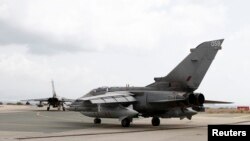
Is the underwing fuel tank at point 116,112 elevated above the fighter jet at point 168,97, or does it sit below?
below

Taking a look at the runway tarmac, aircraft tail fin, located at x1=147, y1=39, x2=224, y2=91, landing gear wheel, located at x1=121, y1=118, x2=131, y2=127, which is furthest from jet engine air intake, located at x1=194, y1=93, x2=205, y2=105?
landing gear wheel, located at x1=121, y1=118, x2=131, y2=127

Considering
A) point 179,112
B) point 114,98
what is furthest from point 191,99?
point 114,98

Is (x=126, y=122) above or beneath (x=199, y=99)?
beneath

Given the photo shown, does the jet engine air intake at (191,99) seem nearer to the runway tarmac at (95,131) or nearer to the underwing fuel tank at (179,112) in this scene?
the runway tarmac at (95,131)

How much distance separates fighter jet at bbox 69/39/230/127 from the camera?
69.0ft

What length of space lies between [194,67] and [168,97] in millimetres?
2271

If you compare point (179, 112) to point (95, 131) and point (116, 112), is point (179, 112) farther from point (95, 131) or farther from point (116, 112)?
point (95, 131)

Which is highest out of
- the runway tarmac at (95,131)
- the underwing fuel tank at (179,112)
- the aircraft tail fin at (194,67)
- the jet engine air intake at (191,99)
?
the aircraft tail fin at (194,67)

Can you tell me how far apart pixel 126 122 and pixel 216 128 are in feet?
46.4

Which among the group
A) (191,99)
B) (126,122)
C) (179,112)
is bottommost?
(126,122)

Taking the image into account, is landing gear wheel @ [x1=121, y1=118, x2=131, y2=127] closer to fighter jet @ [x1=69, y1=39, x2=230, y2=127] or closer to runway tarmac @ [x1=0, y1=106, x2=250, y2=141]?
fighter jet @ [x1=69, y1=39, x2=230, y2=127]

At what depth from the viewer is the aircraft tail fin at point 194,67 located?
69.7 ft

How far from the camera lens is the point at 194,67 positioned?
70.7ft

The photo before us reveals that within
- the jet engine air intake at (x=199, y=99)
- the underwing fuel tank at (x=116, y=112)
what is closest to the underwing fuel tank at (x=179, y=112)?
the underwing fuel tank at (x=116, y=112)
